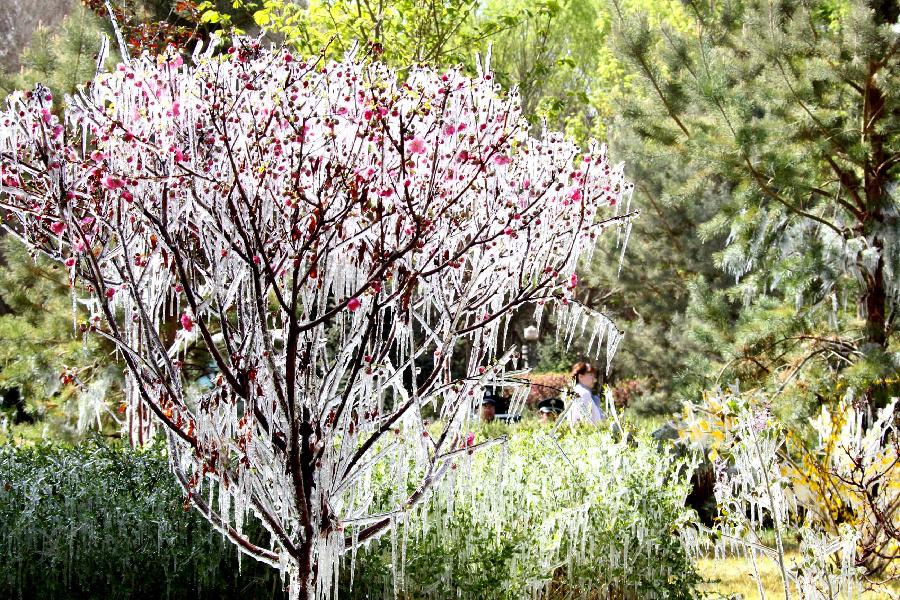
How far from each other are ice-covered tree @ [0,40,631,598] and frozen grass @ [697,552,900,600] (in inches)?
120

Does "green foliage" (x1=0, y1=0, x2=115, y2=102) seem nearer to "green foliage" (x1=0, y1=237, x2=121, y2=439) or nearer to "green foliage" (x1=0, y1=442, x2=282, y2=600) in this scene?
"green foliage" (x1=0, y1=237, x2=121, y2=439)

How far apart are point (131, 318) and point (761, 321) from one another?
5.39m

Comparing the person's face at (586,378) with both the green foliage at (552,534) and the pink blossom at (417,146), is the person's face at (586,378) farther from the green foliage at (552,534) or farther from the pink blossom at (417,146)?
the pink blossom at (417,146)

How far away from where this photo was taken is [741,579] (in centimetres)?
654

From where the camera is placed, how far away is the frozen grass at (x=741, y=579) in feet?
19.5

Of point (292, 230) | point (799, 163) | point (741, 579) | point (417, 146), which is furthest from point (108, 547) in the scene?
point (799, 163)

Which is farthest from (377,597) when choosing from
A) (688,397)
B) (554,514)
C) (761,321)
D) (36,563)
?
(688,397)

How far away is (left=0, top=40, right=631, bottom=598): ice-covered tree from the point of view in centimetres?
309

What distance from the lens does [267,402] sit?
3.35 meters

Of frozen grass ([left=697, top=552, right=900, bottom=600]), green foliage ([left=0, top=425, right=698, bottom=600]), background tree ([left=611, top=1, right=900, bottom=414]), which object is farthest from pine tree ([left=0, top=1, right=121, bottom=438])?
frozen grass ([left=697, top=552, right=900, bottom=600])

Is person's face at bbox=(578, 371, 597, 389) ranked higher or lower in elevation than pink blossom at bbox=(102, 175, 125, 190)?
lower

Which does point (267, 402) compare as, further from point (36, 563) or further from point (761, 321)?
point (761, 321)

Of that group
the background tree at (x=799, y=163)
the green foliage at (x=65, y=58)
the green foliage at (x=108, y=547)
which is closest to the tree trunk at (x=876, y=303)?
the background tree at (x=799, y=163)

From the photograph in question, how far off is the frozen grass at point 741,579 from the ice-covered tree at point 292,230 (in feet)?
9.96
